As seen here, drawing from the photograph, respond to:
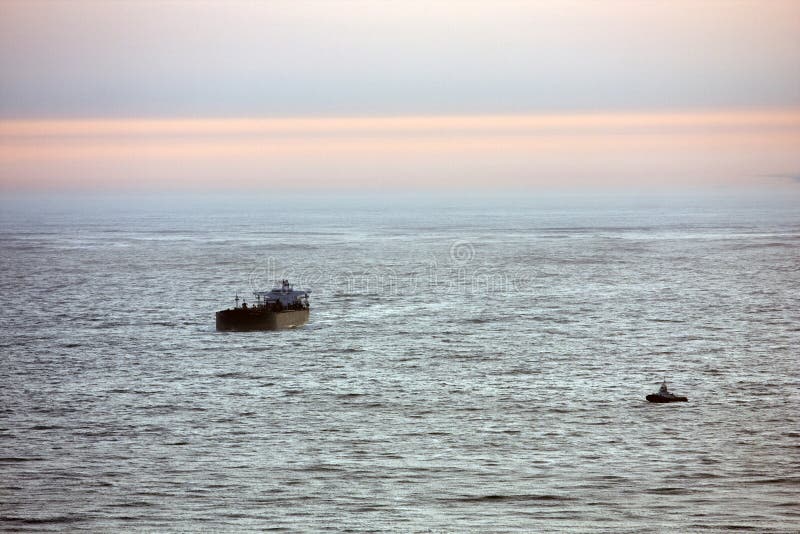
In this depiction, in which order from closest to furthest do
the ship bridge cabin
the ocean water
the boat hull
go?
the ocean water, the boat hull, the ship bridge cabin

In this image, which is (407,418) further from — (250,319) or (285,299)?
(285,299)

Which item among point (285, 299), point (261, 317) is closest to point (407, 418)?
point (261, 317)

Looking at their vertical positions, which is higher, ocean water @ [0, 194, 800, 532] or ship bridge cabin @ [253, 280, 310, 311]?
ship bridge cabin @ [253, 280, 310, 311]

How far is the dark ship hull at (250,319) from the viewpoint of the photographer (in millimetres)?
84688

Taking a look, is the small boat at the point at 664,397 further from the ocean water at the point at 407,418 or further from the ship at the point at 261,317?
the ship at the point at 261,317

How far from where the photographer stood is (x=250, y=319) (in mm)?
85000

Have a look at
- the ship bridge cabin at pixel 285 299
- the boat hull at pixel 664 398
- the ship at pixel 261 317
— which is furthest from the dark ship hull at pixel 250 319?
the boat hull at pixel 664 398

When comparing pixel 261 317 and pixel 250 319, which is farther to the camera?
pixel 261 317

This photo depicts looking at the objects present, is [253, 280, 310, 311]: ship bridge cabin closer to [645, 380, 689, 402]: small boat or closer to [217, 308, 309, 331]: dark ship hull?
[217, 308, 309, 331]: dark ship hull

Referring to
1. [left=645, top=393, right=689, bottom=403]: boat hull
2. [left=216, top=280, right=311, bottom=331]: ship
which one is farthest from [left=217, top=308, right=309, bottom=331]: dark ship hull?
[left=645, top=393, right=689, bottom=403]: boat hull

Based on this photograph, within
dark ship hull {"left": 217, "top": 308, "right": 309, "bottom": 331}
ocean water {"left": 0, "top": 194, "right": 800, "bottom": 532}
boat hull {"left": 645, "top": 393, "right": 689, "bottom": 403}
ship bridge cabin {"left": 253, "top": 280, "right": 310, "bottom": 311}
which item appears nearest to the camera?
ocean water {"left": 0, "top": 194, "right": 800, "bottom": 532}

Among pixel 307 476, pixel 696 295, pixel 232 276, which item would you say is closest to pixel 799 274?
pixel 696 295

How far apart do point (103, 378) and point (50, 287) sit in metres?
70.5

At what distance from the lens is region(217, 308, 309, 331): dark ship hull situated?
8469 cm
